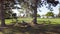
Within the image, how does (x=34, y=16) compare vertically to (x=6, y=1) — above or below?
below

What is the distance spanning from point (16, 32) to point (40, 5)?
9166mm

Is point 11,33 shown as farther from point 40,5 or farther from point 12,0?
point 40,5

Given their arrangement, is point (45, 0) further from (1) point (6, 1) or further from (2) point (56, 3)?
(1) point (6, 1)

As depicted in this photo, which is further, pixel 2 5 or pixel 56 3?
pixel 56 3

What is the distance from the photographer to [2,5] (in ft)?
69.9

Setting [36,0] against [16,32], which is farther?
[36,0]

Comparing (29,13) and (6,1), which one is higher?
(6,1)

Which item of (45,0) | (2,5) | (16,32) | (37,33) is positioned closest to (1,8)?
(2,5)

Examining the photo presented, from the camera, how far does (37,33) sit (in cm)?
1814

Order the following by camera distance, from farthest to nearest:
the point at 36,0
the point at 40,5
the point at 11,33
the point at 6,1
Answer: the point at 40,5 → the point at 36,0 → the point at 6,1 → the point at 11,33

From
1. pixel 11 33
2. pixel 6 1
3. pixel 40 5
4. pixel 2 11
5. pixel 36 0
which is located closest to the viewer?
pixel 11 33

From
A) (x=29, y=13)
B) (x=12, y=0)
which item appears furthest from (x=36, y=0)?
(x=29, y=13)

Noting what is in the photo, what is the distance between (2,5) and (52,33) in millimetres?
7062

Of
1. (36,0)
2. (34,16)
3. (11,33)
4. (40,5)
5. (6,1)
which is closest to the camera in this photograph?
(11,33)
